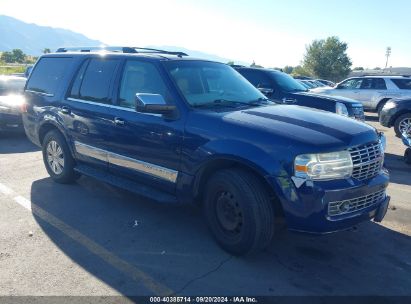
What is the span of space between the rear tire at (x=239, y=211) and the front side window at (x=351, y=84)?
13939 mm

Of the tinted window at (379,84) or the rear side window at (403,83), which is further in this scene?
the tinted window at (379,84)

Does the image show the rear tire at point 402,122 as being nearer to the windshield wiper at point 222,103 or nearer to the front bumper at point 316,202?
the windshield wiper at point 222,103

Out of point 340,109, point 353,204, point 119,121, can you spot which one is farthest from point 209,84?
point 340,109

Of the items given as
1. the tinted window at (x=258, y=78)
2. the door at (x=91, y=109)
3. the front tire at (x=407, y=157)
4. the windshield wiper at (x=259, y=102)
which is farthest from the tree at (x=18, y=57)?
the windshield wiper at (x=259, y=102)

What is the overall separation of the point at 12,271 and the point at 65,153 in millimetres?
2388

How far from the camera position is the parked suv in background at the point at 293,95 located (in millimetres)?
8008

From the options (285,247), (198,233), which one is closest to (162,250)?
(198,233)

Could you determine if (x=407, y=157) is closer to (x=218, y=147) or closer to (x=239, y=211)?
(x=239, y=211)

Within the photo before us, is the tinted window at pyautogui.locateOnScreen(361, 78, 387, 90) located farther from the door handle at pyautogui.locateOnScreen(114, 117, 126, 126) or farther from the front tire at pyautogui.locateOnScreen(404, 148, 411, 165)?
the door handle at pyautogui.locateOnScreen(114, 117, 126, 126)

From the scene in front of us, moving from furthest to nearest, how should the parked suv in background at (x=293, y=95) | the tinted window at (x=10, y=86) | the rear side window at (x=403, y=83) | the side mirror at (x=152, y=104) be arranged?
the rear side window at (x=403, y=83), the tinted window at (x=10, y=86), the parked suv in background at (x=293, y=95), the side mirror at (x=152, y=104)

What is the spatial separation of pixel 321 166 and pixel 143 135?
1982 mm

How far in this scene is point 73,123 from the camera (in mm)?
5195

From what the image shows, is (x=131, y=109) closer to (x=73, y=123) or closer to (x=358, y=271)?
(x=73, y=123)

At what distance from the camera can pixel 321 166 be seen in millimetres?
3182
